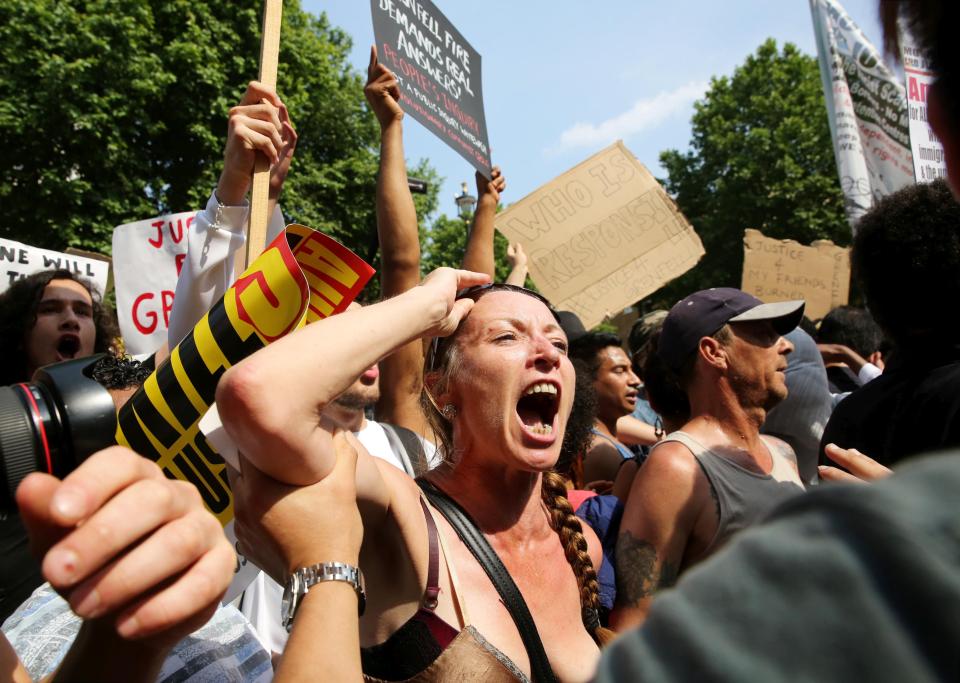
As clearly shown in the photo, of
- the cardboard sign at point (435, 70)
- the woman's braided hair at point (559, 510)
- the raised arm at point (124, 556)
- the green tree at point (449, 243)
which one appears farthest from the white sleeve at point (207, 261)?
the green tree at point (449, 243)

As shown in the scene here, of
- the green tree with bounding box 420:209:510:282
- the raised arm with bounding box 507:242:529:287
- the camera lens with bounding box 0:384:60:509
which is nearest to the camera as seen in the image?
the camera lens with bounding box 0:384:60:509

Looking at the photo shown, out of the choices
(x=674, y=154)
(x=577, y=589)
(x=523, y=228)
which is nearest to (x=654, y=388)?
(x=577, y=589)

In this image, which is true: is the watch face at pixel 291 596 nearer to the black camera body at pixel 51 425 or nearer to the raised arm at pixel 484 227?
the black camera body at pixel 51 425

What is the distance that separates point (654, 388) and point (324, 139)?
1666 centimetres

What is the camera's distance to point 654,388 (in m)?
3.41

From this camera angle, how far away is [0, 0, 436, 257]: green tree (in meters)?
13.7

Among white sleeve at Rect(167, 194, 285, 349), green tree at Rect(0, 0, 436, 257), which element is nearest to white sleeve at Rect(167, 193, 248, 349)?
white sleeve at Rect(167, 194, 285, 349)

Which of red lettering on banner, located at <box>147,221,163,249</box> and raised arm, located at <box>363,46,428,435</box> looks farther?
red lettering on banner, located at <box>147,221,163,249</box>

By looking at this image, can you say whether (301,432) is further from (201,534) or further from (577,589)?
(577,589)

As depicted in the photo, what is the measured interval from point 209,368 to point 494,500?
0.92m

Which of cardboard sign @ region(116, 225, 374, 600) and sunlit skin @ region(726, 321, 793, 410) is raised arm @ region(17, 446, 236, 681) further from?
sunlit skin @ region(726, 321, 793, 410)

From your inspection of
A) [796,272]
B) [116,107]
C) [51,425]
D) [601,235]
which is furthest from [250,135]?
[116,107]

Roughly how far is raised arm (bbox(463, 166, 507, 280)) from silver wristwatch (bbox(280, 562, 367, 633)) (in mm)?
2163

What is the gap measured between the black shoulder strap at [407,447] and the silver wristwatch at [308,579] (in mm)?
1775
